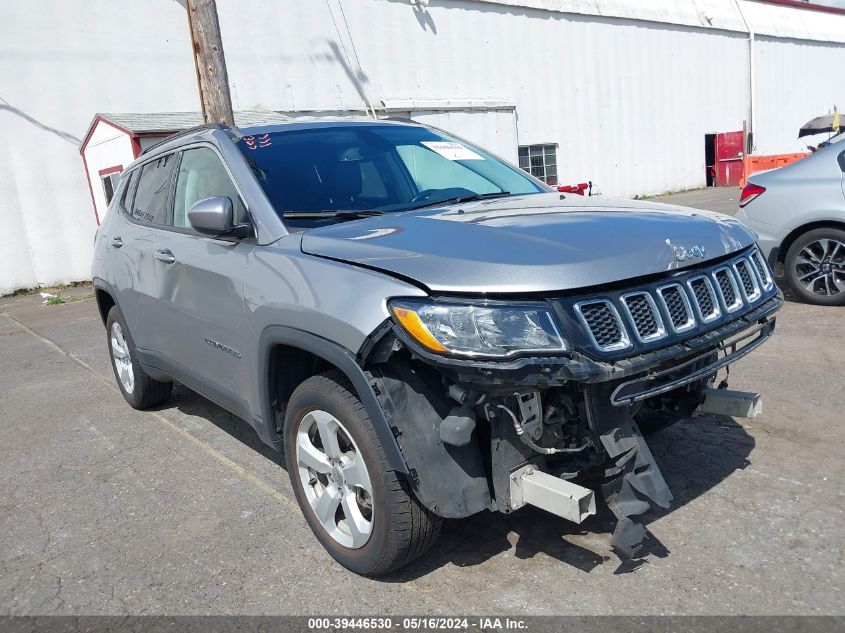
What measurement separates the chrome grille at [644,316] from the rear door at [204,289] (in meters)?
1.69

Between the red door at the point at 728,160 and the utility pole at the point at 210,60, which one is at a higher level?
the utility pole at the point at 210,60

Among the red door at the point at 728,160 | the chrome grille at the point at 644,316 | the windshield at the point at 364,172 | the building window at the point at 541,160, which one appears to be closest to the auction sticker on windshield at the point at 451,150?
the windshield at the point at 364,172

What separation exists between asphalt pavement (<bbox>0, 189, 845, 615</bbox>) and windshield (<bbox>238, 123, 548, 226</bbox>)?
1.51m

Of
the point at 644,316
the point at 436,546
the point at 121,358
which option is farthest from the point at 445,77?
the point at 644,316

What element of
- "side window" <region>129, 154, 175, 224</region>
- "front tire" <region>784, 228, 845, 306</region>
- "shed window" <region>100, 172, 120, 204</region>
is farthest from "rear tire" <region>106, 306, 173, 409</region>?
"shed window" <region>100, 172, 120, 204</region>

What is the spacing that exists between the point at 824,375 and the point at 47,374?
21.6 ft

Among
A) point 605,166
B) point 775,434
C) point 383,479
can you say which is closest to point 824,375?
point 775,434

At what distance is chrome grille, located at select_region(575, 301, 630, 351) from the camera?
7.79 feet

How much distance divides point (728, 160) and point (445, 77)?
12.7 m

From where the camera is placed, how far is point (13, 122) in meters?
13.1

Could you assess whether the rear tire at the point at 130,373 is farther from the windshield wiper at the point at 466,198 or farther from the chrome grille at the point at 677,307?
the chrome grille at the point at 677,307

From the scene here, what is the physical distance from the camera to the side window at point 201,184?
11.4 feet

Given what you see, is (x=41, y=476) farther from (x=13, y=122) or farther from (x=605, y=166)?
(x=605, y=166)

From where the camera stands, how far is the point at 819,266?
21.1 ft
